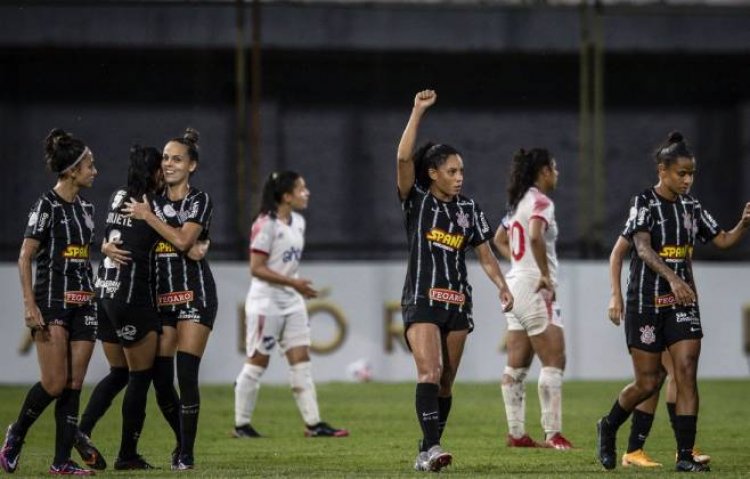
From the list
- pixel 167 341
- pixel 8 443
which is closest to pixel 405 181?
pixel 167 341

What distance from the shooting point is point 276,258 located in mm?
12938

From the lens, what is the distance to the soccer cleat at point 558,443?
1098cm

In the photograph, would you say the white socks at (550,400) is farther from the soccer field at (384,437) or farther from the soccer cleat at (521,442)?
the soccer field at (384,437)

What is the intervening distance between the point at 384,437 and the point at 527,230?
79.1 inches

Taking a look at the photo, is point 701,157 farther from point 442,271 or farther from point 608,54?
point 442,271

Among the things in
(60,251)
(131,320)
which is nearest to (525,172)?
(131,320)

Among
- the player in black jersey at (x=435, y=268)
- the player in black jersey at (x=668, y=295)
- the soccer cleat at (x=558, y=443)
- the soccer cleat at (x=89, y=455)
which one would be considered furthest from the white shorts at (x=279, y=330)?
the player in black jersey at (x=668, y=295)

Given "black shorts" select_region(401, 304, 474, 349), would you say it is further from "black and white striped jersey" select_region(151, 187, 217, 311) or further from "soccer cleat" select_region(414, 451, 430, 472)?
"black and white striped jersey" select_region(151, 187, 217, 311)

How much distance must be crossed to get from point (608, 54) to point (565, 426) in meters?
7.84

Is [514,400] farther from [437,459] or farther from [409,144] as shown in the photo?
[409,144]

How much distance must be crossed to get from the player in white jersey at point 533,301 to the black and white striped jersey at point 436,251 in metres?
2.07

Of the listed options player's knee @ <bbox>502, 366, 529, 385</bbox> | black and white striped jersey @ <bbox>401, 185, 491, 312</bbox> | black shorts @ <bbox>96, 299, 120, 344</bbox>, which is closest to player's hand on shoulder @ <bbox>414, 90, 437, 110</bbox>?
black and white striped jersey @ <bbox>401, 185, 491, 312</bbox>

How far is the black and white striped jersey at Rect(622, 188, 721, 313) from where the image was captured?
30.2 feet

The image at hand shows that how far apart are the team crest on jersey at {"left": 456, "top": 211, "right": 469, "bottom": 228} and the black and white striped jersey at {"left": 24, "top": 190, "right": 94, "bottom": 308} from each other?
7.00ft
